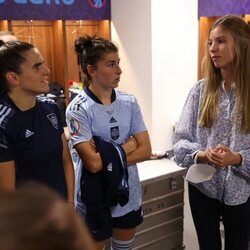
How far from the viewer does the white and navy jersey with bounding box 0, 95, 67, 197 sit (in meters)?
1.66

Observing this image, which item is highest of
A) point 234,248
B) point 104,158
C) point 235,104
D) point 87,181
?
point 235,104

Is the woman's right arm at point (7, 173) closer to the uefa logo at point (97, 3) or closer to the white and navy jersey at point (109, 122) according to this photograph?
the white and navy jersey at point (109, 122)

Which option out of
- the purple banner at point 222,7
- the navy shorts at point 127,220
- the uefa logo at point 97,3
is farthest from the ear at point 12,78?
the uefa logo at point 97,3

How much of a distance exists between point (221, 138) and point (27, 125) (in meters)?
0.92

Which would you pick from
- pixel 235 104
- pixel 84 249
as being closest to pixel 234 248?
pixel 235 104

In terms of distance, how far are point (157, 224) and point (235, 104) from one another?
3.88ft

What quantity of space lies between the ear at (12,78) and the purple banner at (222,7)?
143 inches

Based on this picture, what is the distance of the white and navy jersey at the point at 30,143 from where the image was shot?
1.66m

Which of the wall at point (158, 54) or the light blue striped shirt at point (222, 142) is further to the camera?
the wall at point (158, 54)

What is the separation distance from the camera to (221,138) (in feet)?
6.33

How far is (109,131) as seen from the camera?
6.41 feet

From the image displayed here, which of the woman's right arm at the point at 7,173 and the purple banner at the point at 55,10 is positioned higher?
the purple banner at the point at 55,10

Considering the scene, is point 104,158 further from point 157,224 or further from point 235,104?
A: point 157,224

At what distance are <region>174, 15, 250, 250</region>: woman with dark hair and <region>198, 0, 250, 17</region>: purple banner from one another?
300 cm
